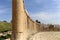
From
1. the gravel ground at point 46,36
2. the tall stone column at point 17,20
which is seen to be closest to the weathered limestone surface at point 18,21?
the tall stone column at point 17,20

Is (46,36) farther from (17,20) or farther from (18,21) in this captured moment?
(17,20)

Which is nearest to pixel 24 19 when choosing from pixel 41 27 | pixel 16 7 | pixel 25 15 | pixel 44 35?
pixel 25 15

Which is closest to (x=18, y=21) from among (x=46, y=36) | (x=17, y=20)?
(x=17, y=20)

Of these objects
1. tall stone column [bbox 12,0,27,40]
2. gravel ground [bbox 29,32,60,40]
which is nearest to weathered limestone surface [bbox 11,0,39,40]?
tall stone column [bbox 12,0,27,40]

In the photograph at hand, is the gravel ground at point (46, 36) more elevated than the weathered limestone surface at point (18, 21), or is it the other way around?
the weathered limestone surface at point (18, 21)

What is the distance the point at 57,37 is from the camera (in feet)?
75.7

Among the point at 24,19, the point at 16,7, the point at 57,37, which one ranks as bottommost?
the point at 57,37

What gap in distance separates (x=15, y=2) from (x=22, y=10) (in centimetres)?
133

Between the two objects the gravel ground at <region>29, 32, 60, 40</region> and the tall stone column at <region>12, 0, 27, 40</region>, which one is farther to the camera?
the gravel ground at <region>29, 32, 60, 40</region>

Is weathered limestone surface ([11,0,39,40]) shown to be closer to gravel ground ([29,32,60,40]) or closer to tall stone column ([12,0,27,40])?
tall stone column ([12,0,27,40])

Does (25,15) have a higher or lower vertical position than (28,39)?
higher

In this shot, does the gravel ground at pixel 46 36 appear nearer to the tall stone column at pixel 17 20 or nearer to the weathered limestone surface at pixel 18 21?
the weathered limestone surface at pixel 18 21

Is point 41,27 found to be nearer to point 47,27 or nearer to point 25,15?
point 47,27

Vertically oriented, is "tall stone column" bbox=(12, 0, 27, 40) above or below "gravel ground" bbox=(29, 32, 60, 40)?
above
